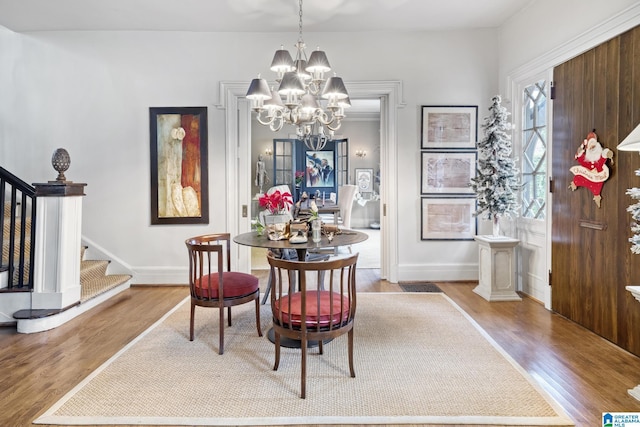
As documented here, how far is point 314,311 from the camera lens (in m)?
2.25

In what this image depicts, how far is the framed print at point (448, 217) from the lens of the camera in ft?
15.6

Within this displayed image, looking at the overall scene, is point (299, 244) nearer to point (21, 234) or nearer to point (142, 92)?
point (21, 234)

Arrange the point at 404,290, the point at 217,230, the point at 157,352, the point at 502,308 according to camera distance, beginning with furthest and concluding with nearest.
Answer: the point at 217,230
the point at 404,290
the point at 502,308
the point at 157,352

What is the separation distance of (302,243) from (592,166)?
2360mm

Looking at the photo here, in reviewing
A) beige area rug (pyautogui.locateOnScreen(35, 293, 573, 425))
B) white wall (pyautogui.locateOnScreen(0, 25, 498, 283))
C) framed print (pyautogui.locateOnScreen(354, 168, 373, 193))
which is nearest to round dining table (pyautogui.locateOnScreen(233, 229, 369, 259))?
beige area rug (pyautogui.locateOnScreen(35, 293, 573, 425))

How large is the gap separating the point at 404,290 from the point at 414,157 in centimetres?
161

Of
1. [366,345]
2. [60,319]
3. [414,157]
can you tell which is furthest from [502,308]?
[60,319]

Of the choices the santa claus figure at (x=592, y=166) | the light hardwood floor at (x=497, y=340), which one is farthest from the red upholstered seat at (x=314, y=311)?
the santa claus figure at (x=592, y=166)

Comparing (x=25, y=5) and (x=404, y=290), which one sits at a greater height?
(x=25, y=5)

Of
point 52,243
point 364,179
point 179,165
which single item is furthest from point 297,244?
point 364,179

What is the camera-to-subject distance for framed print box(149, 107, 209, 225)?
182 inches

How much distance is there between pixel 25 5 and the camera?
12.9 ft

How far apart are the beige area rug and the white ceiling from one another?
3169 millimetres

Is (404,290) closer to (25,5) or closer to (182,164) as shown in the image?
(182,164)
